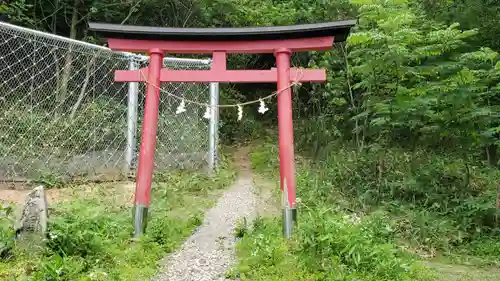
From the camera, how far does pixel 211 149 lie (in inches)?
386

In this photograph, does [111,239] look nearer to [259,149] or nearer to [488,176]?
[488,176]

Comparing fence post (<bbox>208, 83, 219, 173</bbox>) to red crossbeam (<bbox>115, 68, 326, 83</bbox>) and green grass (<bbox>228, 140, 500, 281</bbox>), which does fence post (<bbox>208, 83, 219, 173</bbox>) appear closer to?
green grass (<bbox>228, 140, 500, 281</bbox>)

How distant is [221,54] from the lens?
6.09 metres

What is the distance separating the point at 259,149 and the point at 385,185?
5525 mm

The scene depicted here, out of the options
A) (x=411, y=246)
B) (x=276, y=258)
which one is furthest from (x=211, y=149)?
(x=276, y=258)

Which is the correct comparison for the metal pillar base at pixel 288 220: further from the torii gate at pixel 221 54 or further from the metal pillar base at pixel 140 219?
the metal pillar base at pixel 140 219

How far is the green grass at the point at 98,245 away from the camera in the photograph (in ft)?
12.6

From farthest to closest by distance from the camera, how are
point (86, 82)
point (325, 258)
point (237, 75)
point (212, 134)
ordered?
point (212, 134) < point (86, 82) < point (237, 75) < point (325, 258)

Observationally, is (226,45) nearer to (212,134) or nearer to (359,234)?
(359,234)

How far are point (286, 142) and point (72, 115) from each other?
4.29m

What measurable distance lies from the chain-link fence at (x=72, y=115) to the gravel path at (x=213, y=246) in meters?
2.10

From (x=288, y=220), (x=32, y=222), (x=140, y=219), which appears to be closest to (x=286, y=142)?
(x=288, y=220)

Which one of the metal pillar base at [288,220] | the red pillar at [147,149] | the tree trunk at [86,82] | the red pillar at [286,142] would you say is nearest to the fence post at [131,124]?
the tree trunk at [86,82]

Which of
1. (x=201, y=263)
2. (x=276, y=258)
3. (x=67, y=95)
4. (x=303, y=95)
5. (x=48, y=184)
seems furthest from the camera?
(x=303, y=95)
